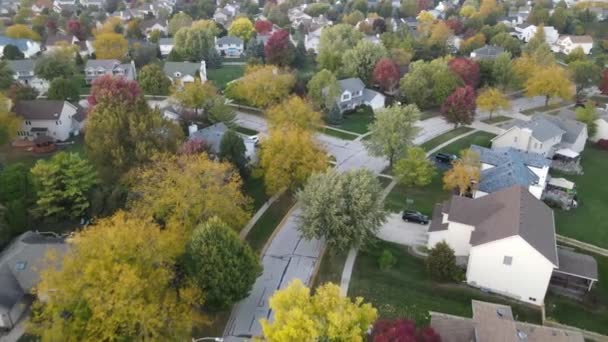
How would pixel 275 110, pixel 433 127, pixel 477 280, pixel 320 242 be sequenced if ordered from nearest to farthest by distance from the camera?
pixel 477 280 < pixel 320 242 < pixel 275 110 < pixel 433 127

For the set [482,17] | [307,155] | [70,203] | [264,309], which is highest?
[482,17]

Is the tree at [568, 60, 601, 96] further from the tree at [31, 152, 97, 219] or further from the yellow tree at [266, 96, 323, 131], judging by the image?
the tree at [31, 152, 97, 219]

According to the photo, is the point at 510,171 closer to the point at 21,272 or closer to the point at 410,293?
the point at 410,293

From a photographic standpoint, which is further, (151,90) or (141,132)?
(151,90)

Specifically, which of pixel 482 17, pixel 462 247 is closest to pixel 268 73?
pixel 462 247

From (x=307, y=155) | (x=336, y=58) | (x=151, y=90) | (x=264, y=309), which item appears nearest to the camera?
(x=264, y=309)

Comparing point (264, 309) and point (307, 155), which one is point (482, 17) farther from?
point (264, 309)
